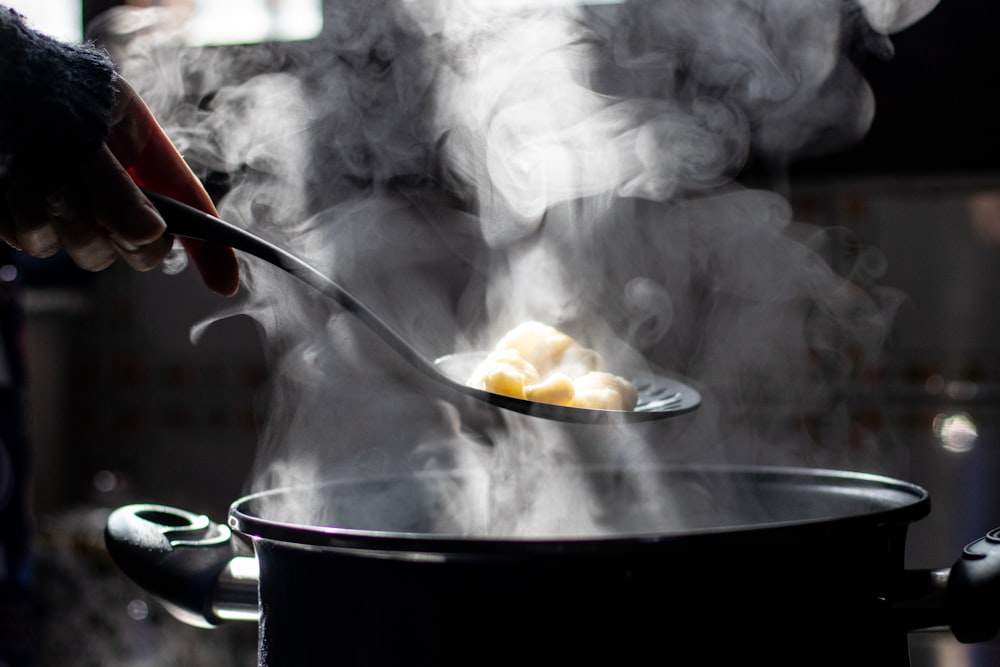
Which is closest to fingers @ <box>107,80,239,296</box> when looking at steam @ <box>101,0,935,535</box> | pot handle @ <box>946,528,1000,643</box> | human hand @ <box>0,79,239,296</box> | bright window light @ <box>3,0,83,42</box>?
human hand @ <box>0,79,239,296</box>

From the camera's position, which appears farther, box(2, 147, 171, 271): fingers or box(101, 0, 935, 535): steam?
box(101, 0, 935, 535): steam

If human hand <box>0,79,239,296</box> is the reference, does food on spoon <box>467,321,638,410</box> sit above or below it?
below

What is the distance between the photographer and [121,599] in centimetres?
241

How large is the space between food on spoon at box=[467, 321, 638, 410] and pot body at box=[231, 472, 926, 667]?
1.10 feet

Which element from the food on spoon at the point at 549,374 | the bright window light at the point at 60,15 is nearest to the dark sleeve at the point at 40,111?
the food on spoon at the point at 549,374

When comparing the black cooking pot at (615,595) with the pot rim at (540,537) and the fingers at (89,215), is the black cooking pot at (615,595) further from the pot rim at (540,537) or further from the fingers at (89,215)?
the fingers at (89,215)

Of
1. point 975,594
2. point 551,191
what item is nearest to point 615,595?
point 975,594

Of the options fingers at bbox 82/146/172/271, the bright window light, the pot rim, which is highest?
the bright window light

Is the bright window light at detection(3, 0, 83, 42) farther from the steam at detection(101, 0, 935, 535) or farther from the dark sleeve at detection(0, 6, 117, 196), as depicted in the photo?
the dark sleeve at detection(0, 6, 117, 196)

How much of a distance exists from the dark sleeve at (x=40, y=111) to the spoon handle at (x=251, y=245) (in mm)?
72

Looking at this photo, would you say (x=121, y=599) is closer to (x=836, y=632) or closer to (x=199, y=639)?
(x=199, y=639)

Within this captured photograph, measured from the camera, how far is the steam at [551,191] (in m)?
1.95

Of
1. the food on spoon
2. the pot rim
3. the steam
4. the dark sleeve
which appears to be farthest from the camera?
the steam

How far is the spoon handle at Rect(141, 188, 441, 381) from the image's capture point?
2.48 ft
